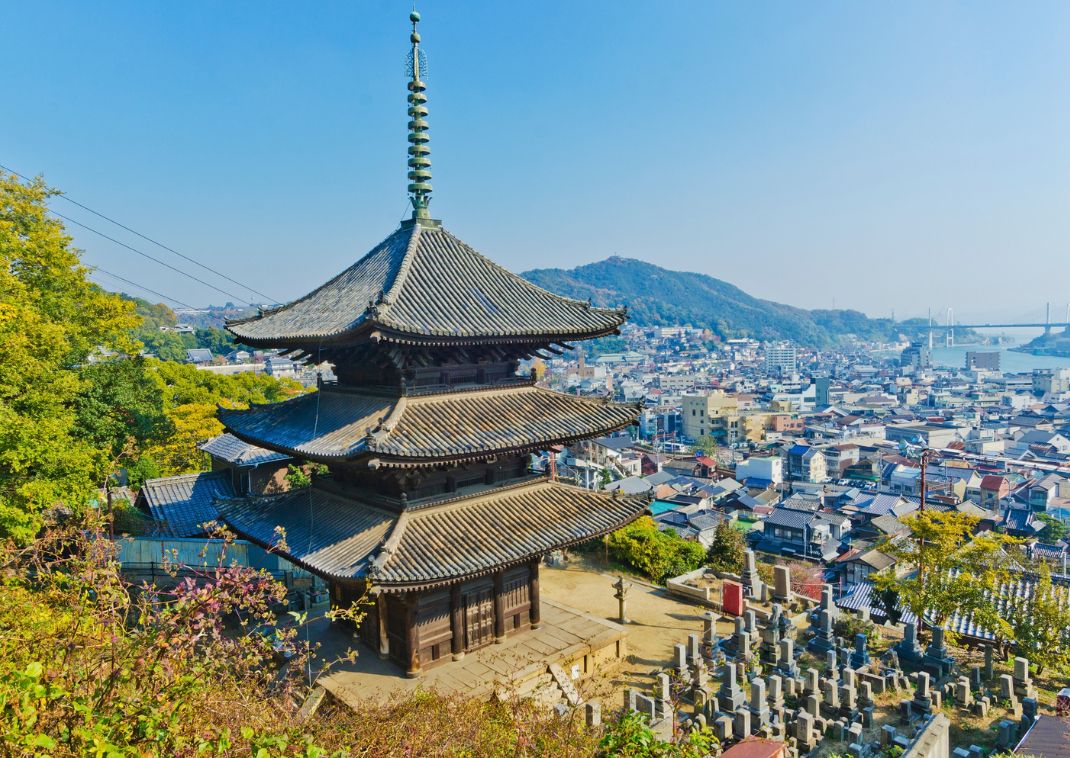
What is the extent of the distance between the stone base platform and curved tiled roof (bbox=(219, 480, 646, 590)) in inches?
111

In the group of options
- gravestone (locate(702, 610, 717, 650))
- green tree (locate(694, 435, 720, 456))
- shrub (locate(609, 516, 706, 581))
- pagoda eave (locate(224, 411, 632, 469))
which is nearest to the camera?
pagoda eave (locate(224, 411, 632, 469))

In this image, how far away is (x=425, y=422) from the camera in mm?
16156

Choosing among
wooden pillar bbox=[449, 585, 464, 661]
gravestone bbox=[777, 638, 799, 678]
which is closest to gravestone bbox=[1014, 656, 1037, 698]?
gravestone bbox=[777, 638, 799, 678]

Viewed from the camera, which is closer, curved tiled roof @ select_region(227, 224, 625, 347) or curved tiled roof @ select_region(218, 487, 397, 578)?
curved tiled roof @ select_region(218, 487, 397, 578)

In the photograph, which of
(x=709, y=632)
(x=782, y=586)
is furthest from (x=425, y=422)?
(x=782, y=586)

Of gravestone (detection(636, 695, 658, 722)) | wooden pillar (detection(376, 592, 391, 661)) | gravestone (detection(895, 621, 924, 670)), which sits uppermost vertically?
wooden pillar (detection(376, 592, 391, 661))

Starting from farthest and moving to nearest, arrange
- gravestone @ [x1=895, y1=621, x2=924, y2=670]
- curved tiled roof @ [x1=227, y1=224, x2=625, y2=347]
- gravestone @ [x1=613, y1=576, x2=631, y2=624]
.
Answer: gravestone @ [x1=613, y1=576, x2=631, y2=624] → gravestone @ [x1=895, y1=621, x2=924, y2=670] → curved tiled roof @ [x1=227, y1=224, x2=625, y2=347]

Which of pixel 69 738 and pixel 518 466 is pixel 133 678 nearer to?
pixel 69 738

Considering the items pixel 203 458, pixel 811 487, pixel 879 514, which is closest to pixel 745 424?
pixel 811 487

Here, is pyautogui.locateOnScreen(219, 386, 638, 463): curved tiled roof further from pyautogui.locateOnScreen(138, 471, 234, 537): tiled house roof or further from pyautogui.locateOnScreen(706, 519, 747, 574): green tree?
pyautogui.locateOnScreen(706, 519, 747, 574): green tree

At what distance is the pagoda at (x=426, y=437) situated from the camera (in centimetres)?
1533

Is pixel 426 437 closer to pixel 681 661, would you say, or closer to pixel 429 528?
pixel 429 528

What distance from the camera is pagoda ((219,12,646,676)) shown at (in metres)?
15.3

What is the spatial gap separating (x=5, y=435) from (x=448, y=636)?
1794cm
